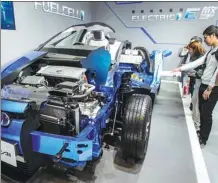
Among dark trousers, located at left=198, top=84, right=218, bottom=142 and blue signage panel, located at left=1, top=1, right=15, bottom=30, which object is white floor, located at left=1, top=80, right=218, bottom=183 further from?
blue signage panel, located at left=1, top=1, right=15, bottom=30

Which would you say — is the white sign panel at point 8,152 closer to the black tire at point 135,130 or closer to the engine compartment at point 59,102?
the engine compartment at point 59,102

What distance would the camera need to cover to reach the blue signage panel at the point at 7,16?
4.07 metres

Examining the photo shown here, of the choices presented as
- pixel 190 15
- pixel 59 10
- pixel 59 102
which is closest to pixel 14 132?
pixel 59 102

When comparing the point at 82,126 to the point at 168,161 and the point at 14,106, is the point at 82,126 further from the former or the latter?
the point at 168,161

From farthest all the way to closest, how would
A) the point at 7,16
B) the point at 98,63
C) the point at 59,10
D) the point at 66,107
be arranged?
the point at 59,10
the point at 7,16
the point at 98,63
the point at 66,107

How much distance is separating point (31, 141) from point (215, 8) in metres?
7.11

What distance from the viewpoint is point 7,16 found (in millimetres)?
4164

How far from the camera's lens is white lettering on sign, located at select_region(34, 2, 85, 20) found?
505 cm

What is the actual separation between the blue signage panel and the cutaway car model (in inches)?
80.8

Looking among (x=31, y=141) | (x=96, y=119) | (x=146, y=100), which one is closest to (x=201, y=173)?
(x=146, y=100)

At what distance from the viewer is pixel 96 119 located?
180 centimetres

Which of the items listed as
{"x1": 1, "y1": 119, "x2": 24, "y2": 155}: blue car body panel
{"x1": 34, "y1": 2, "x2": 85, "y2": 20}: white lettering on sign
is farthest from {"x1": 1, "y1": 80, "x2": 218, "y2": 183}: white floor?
{"x1": 34, "y1": 2, "x2": 85, "y2": 20}: white lettering on sign

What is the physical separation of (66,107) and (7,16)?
3.54 metres

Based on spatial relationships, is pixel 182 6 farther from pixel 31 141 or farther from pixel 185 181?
pixel 31 141
